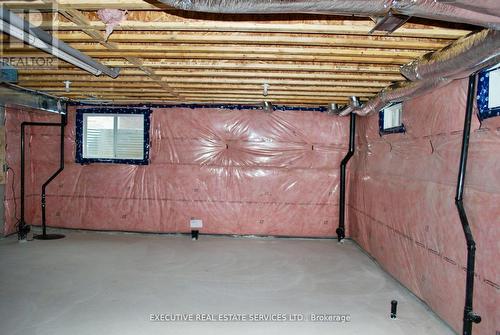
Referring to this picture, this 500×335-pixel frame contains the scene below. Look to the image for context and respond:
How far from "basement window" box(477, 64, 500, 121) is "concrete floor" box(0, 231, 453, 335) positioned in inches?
70.0

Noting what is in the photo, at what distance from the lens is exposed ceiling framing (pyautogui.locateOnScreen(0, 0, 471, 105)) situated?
87.6 inches

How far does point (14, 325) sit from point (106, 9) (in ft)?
8.30

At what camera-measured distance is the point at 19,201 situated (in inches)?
221

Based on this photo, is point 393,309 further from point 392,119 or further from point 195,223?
point 195,223

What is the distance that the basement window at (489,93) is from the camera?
229 cm

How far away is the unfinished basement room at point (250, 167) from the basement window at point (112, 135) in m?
0.03

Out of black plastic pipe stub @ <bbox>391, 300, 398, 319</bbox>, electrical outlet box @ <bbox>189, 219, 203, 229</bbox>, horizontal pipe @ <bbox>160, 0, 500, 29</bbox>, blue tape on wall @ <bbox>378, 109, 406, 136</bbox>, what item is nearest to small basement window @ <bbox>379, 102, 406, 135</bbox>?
blue tape on wall @ <bbox>378, 109, 406, 136</bbox>

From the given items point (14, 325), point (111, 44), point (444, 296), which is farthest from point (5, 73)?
point (444, 296)

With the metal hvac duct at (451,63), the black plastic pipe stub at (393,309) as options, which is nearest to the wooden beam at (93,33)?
the metal hvac duct at (451,63)

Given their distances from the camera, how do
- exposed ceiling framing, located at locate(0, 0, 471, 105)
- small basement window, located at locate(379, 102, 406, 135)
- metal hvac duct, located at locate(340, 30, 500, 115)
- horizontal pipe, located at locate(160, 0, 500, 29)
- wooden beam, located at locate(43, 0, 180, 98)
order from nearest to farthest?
horizontal pipe, located at locate(160, 0, 500, 29) → metal hvac duct, located at locate(340, 30, 500, 115) → wooden beam, located at locate(43, 0, 180, 98) → exposed ceiling framing, located at locate(0, 0, 471, 105) → small basement window, located at locate(379, 102, 406, 135)

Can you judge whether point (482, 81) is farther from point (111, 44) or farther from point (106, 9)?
point (111, 44)

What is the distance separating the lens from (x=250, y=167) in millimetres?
5703

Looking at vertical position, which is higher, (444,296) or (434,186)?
(434,186)

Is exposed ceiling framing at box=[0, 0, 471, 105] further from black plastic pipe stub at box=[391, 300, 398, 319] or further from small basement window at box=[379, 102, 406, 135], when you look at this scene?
black plastic pipe stub at box=[391, 300, 398, 319]
